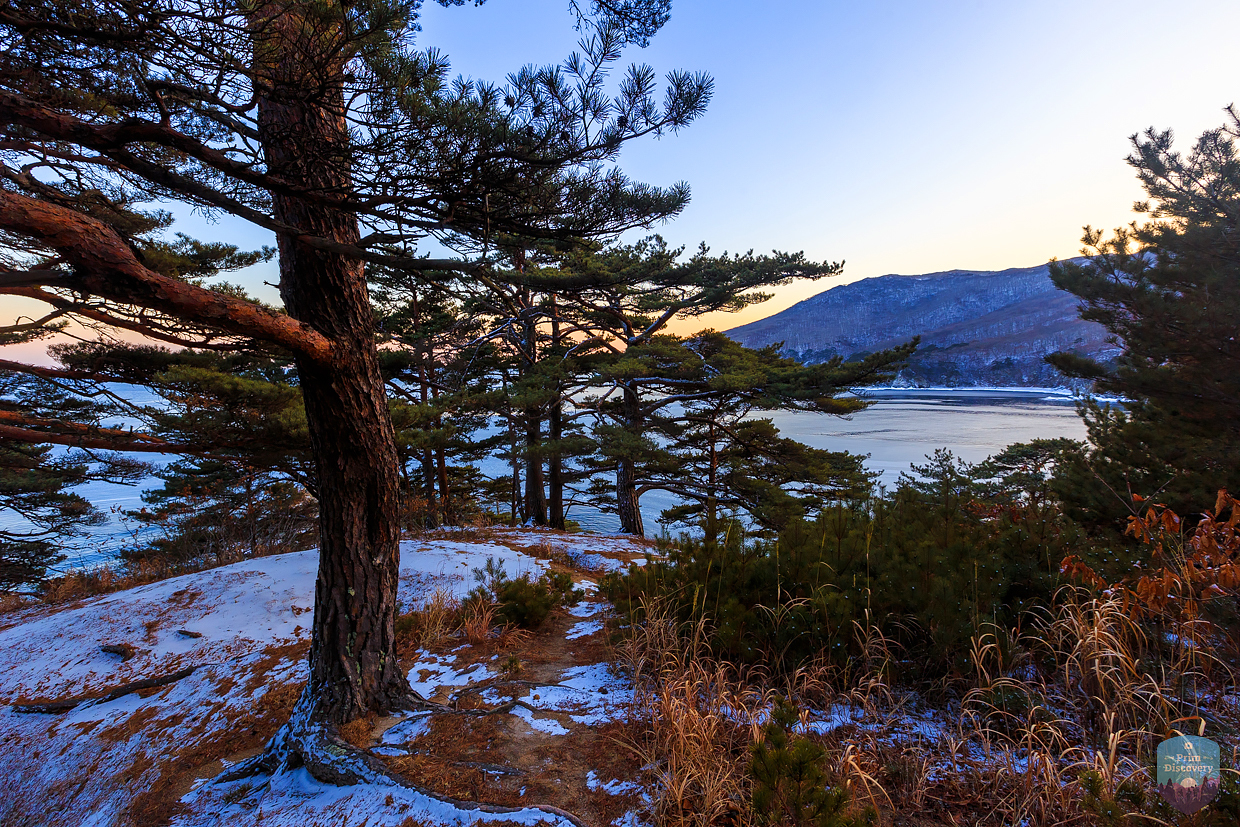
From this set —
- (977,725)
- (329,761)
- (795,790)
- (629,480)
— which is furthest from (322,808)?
(629,480)

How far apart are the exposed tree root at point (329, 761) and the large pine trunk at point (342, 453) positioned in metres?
0.08

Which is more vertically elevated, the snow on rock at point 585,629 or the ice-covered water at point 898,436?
the snow on rock at point 585,629

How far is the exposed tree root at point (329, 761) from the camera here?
6.93 feet

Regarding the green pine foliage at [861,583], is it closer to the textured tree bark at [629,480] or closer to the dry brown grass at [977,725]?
the dry brown grass at [977,725]

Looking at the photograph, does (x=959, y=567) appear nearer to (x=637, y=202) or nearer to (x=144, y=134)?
(x=637, y=202)

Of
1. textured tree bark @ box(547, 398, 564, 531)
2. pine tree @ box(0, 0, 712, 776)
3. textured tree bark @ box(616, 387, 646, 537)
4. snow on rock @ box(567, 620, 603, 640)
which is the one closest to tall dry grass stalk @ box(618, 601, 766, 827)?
snow on rock @ box(567, 620, 603, 640)

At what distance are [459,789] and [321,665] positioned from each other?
120cm

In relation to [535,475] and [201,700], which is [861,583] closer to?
[201,700]

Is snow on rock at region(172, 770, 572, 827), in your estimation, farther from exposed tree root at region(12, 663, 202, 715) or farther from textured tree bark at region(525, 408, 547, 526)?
textured tree bark at region(525, 408, 547, 526)

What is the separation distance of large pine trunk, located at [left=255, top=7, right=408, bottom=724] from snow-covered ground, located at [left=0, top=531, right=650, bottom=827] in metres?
0.39

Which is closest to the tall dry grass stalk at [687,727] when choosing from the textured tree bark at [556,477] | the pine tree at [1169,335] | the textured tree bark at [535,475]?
the pine tree at [1169,335]

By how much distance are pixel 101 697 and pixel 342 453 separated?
3.20 metres

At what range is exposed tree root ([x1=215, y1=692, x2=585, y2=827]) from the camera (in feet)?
6.93

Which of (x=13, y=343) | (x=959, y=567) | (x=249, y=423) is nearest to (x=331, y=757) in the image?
(x=959, y=567)
